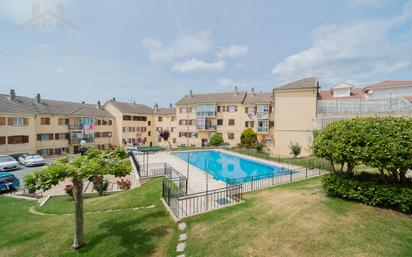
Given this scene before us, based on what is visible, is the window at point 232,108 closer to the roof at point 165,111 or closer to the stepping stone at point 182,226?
the roof at point 165,111

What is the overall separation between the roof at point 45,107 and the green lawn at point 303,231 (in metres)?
36.0

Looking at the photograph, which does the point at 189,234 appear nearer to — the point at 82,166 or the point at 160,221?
the point at 160,221

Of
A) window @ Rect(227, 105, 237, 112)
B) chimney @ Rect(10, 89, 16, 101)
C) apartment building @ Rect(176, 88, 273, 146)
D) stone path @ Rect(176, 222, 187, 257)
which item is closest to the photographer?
stone path @ Rect(176, 222, 187, 257)

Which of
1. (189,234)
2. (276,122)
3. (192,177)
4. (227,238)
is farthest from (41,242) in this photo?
(276,122)

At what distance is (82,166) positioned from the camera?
6074 millimetres

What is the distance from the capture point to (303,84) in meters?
28.3

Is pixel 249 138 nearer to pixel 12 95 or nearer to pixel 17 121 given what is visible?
pixel 17 121

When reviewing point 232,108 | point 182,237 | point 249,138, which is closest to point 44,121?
point 232,108

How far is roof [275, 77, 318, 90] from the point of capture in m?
27.2

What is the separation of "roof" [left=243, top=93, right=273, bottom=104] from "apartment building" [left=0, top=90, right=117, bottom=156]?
30.4 metres

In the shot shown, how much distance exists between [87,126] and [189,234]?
39511 millimetres

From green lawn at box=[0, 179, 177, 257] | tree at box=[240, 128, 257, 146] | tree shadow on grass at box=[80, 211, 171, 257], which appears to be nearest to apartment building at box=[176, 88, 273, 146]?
tree at box=[240, 128, 257, 146]

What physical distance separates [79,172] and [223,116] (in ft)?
122

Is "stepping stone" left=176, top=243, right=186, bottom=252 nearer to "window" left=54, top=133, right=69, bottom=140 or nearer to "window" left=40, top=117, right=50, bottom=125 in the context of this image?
"window" left=40, top=117, right=50, bottom=125
